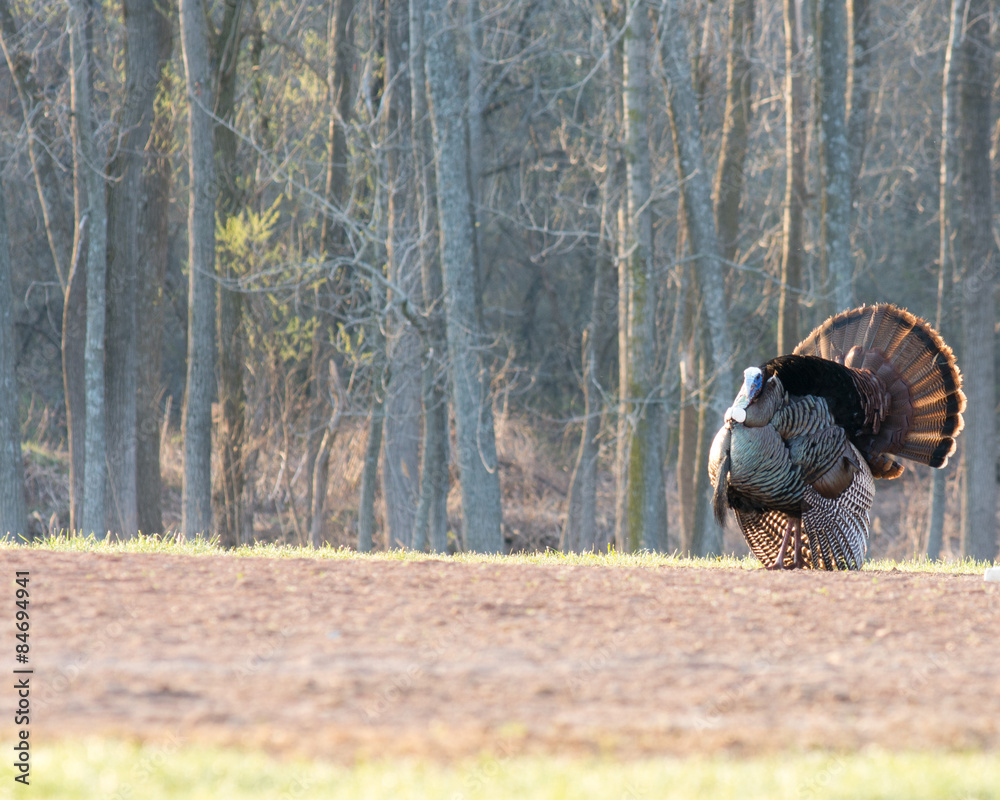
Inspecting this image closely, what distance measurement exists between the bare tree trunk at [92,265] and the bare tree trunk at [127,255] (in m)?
0.36

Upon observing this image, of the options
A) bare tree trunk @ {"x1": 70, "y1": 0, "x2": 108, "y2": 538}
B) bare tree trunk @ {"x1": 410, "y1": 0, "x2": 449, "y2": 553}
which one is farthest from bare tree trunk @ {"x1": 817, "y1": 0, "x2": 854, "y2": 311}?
bare tree trunk @ {"x1": 70, "y1": 0, "x2": 108, "y2": 538}

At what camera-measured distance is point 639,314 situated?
1466 cm

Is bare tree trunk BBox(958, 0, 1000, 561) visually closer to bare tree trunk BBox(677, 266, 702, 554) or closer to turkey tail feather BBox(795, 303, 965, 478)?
bare tree trunk BBox(677, 266, 702, 554)

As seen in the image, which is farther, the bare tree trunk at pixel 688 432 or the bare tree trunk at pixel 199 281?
the bare tree trunk at pixel 688 432

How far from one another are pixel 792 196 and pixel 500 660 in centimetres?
1379

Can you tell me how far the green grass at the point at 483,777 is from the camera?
345cm

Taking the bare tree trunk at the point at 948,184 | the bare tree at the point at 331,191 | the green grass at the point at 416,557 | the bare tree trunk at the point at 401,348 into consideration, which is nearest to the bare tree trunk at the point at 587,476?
the bare tree trunk at the point at 401,348

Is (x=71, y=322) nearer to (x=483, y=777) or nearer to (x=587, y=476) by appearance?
(x=587, y=476)

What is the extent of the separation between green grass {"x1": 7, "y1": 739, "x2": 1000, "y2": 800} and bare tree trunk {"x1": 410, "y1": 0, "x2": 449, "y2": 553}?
464 inches

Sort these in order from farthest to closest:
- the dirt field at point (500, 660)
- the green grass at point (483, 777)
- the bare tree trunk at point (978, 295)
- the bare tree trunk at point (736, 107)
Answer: the bare tree trunk at point (736, 107)
the bare tree trunk at point (978, 295)
the dirt field at point (500, 660)
the green grass at point (483, 777)

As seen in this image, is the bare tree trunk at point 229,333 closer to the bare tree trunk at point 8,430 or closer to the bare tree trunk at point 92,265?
the bare tree trunk at point 92,265

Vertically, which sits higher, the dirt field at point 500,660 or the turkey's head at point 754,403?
the turkey's head at point 754,403

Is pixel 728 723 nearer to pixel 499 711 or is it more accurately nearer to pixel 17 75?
pixel 499 711

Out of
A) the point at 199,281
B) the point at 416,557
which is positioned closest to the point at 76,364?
the point at 199,281
